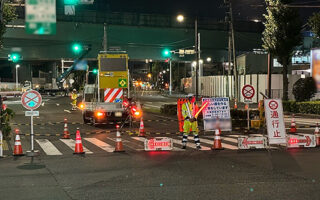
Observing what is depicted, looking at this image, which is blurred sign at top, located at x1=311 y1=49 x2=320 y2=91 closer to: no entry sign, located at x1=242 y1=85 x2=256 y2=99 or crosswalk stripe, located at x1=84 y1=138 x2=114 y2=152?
no entry sign, located at x1=242 y1=85 x2=256 y2=99

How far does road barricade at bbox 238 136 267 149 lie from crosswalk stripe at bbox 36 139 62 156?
5858 mm

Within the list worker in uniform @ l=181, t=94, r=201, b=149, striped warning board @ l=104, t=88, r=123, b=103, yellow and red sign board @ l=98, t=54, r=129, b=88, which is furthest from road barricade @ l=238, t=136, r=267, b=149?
yellow and red sign board @ l=98, t=54, r=129, b=88

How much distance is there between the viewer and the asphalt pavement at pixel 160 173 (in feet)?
27.8

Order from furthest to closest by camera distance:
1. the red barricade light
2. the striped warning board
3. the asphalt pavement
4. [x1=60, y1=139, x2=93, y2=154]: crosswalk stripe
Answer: the striped warning board < the red barricade light < [x1=60, y1=139, x2=93, y2=154]: crosswalk stripe < the asphalt pavement

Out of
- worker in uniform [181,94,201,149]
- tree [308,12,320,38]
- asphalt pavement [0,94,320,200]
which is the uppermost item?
tree [308,12,320,38]

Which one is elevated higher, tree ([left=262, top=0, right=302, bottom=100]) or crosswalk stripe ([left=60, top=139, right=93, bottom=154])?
tree ([left=262, top=0, right=302, bottom=100])

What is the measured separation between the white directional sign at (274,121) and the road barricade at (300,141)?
1.43ft

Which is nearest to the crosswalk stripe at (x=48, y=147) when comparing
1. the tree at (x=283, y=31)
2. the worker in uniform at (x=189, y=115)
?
the worker in uniform at (x=189, y=115)

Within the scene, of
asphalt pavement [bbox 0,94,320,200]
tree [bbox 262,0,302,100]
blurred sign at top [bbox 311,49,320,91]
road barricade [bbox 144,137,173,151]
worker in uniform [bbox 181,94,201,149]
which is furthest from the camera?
tree [bbox 262,0,302,100]

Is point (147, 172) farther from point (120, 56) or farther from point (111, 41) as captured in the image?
point (111, 41)

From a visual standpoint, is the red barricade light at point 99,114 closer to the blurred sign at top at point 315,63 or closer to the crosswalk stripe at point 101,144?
the crosswalk stripe at point 101,144

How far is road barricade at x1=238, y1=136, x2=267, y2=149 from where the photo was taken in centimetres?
1441

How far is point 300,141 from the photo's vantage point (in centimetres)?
1480

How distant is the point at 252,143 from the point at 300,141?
5.62ft
